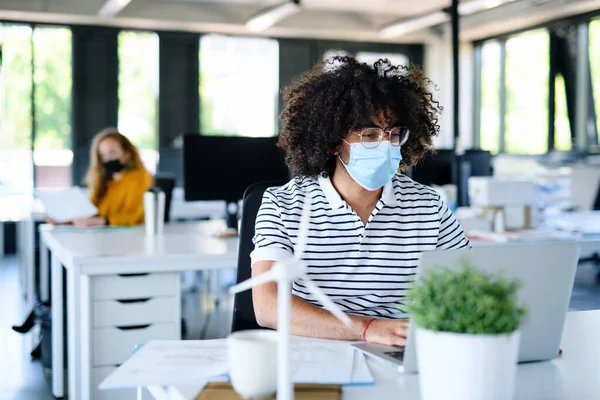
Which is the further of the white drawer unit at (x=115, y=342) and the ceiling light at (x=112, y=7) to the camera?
the ceiling light at (x=112, y=7)

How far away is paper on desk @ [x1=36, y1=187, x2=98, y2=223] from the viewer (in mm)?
3986

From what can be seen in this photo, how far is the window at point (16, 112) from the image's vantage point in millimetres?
8703

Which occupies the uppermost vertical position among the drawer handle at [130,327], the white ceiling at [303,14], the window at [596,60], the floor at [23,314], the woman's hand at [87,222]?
the white ceiling at [303,14]

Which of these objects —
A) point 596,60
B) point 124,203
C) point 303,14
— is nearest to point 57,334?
point 124,203

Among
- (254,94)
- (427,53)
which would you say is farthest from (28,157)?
(427,53)

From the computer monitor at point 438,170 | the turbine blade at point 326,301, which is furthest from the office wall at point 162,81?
the turbine blade at point 326,301

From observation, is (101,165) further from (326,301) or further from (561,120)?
(561,120)

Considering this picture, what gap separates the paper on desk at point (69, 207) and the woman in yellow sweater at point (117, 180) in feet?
0.27

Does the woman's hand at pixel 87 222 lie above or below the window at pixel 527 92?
below

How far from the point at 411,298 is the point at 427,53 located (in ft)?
33.1

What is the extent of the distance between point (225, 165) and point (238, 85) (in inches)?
243

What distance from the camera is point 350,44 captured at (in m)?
10.3

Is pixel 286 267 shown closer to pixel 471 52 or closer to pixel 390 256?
pixel 390 256

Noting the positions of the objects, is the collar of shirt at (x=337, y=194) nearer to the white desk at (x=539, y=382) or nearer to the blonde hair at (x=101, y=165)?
the white desk at (x=539, y=382)
